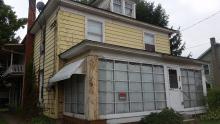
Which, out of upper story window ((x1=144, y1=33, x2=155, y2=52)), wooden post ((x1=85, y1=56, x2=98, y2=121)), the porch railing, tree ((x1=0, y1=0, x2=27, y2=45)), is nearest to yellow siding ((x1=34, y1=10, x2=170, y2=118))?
upper story window ((x1=144, y1=33, x2=155, y2=52))

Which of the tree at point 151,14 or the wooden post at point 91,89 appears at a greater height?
the tree at point 151,14

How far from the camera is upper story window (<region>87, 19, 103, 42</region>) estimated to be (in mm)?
12430

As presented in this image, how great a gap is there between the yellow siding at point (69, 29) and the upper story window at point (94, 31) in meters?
0.44

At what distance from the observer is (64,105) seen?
Answer: 35.0 ft

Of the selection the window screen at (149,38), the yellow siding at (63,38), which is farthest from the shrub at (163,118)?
the window screen at (149,38)

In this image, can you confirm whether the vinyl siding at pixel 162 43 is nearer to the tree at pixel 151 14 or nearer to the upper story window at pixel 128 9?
the upper story window at pixel 128 9

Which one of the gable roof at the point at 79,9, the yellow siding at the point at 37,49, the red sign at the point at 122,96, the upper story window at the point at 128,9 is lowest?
the red sign at the point at 122,96

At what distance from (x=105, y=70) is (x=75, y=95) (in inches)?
71.3

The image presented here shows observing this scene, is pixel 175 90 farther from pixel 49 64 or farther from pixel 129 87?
pixel 49 64

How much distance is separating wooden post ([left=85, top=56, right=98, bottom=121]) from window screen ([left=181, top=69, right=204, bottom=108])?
5.81m

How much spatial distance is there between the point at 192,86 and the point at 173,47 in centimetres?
1470

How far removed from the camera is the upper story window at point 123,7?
601 inches

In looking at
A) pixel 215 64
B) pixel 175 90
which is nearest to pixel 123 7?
pixel 175 90

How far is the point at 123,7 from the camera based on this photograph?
15.5 meters
